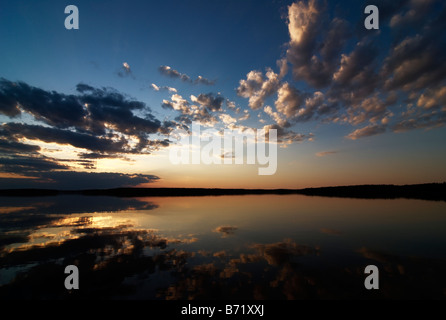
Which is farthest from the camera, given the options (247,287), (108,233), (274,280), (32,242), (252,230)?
(252,230)

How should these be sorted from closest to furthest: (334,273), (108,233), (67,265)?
(334,273) → (67,265) → (108,233)

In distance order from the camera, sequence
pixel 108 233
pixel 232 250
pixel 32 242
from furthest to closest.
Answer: pixel 108 233
pixel 32 242
pixel 232 250

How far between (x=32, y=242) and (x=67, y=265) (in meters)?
7.93

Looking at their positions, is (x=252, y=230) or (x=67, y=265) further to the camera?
(x=252, y=230)

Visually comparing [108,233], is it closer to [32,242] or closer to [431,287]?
[32,242]

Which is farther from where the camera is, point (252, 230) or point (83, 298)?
point (252, 230)
